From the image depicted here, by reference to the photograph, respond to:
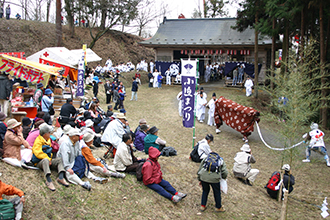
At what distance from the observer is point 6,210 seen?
4.01 m

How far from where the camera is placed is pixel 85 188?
17.8ft

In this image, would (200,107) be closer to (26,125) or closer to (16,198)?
(26,125)

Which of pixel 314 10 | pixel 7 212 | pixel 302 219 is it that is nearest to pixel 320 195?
pixel 302 219

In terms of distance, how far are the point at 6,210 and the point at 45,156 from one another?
137cm

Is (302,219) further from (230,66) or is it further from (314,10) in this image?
(230,66)

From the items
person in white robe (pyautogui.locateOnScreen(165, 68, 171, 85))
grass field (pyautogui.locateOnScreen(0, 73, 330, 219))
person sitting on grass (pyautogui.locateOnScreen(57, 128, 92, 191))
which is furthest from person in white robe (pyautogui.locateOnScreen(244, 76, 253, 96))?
person sitting on grass (pyautogui.locateOnScreen(57, 128, 92, 191))

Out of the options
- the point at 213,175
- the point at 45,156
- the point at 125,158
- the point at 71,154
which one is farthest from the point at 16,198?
the point at 213,175

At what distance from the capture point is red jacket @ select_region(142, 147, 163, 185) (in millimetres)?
5781

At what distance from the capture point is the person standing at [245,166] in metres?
7.46

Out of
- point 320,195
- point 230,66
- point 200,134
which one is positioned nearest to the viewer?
point 320,195

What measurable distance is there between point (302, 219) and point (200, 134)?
625cm

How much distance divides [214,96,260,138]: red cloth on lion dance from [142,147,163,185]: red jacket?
689 cm

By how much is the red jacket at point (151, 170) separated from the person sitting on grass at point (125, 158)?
57 centimetres

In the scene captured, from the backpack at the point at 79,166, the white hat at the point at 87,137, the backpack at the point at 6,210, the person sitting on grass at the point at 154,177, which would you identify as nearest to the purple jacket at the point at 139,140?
the white hat at the point at 87,137
